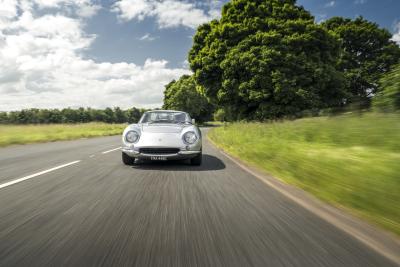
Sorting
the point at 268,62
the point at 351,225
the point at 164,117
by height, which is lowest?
the point at 351,225

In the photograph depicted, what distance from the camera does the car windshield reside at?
8.58m

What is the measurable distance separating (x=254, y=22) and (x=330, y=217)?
2000 cm

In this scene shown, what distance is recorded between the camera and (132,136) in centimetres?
720

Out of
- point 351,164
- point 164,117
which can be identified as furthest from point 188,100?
point 351,164

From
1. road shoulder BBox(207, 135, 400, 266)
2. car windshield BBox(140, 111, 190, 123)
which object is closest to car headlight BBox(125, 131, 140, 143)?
car windshield BBox(140, 111, 190, 123)

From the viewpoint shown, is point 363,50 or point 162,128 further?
point 363,50

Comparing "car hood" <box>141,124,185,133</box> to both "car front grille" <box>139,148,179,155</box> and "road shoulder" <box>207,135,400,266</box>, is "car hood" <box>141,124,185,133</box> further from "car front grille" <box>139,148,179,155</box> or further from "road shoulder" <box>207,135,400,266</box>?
"road shoulder" <box>207,135,400,266</box>

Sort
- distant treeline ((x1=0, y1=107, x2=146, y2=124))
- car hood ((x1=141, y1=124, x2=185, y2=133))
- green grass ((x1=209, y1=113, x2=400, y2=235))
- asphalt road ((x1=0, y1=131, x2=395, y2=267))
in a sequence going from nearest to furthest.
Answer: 1. asphalt road ((x1=0, y1=131, x2=395, y2=267))
2. green grass ((x1=209, y1=113, x2=400, y2=235))
3. car hood ((x1=141, y1=124, x2=185, y2=133))
4. distant treeline ((x1=0, y1=107, x2=146, y2=124))

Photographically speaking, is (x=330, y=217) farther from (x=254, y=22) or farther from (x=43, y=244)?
(x=254, y=22)

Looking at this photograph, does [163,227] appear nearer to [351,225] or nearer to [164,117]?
[351,225]

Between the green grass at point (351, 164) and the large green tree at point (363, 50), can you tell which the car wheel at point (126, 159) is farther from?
the large green tree at point (363, 50)

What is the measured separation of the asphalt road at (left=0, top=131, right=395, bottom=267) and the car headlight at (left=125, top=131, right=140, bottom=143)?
1893 millimetres

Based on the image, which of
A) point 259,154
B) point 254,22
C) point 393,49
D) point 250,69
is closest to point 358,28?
point 393,49

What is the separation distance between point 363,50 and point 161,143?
121ft
